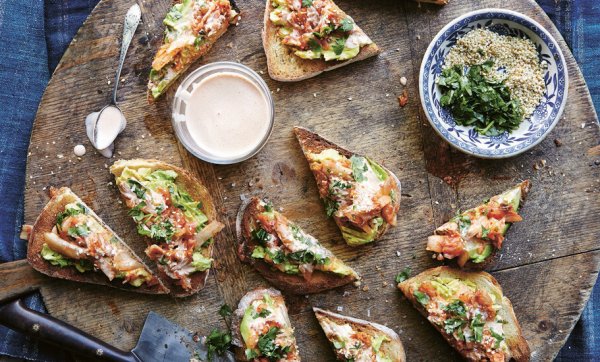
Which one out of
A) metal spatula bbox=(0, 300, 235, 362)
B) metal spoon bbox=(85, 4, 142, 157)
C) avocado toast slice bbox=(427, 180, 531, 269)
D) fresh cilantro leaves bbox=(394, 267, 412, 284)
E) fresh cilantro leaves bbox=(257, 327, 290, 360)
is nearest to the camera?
metal spatula bbox=(0, 300, 235, 362)

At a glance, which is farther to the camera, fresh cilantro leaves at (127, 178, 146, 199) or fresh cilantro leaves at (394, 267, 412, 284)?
fresh cilantro leaves at (394, 267, 412, 284)

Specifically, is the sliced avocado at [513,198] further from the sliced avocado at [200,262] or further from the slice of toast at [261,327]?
the sliced avocado at [200,262]

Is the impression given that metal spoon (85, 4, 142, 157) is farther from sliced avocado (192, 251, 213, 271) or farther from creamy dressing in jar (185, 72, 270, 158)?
sliced avocado (192, 251, 213, 271)

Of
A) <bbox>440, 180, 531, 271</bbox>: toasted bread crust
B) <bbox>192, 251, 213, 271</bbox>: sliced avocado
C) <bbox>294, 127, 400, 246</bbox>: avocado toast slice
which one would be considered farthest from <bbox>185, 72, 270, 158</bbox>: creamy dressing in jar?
<bbox>440, 180, 531, 271</bbox>: toasted bread crust

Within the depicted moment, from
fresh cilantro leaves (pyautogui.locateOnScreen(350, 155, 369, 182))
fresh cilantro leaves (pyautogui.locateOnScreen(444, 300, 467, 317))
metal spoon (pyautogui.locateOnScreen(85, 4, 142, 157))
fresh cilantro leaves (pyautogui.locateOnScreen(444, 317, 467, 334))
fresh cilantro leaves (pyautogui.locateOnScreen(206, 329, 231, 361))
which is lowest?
fresh cilantro leaves (pyautogui.locateOnScreen(206, 329, 231, 361))

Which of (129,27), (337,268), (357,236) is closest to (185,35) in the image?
(129,27)

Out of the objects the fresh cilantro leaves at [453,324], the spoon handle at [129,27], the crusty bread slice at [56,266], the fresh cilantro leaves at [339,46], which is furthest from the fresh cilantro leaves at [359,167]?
the spoon handle at [129,27]

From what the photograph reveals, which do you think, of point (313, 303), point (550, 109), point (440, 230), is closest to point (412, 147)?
point (440, 230)
